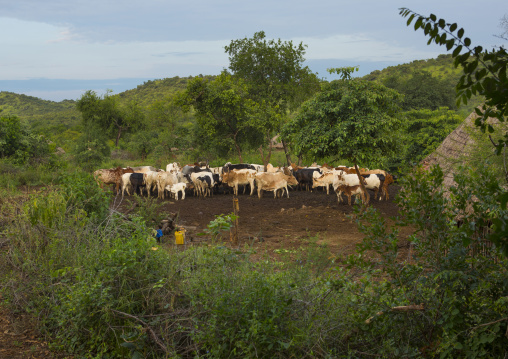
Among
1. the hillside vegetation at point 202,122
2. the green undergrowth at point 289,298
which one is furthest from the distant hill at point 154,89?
the green undergrowth at point 289,298

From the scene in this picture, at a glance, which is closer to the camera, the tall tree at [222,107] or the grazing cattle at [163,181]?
the grazing cattle at [163,181]

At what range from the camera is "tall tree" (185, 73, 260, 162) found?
22.6 m

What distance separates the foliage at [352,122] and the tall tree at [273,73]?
10691 millimetres

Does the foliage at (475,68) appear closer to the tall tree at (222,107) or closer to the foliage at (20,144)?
the tall tree at (222,107)

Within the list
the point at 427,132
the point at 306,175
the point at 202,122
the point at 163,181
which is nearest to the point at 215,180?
the point at 163,181

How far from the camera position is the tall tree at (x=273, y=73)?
80.9 ft

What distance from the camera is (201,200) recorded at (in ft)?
58.0

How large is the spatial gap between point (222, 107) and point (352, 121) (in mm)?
11451

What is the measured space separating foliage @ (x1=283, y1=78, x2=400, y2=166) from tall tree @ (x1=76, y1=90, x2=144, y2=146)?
2448cm

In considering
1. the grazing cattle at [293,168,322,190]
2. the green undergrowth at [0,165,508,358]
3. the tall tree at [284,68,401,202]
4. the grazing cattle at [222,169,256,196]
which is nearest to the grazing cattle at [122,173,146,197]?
the grazing cattle at [222,169,256,196]

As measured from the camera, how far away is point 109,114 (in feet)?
118

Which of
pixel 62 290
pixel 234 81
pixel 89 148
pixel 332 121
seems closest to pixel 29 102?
pixel 89 148

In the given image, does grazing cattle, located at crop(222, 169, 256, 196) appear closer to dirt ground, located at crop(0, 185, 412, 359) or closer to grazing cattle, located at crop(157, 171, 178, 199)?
dirt ground, located at crop(0, 185, 412, 359)

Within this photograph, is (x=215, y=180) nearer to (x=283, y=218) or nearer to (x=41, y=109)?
(x=283, y=218)
